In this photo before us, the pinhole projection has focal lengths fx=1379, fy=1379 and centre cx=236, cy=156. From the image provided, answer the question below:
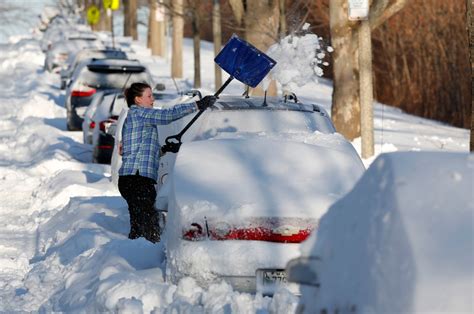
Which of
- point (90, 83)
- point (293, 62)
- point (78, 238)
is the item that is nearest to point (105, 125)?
point (293, 62)

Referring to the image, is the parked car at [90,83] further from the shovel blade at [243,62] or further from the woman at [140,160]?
the woman at [140,160]

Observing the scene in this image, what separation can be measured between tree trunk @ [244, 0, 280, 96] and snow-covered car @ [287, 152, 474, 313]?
1829cm

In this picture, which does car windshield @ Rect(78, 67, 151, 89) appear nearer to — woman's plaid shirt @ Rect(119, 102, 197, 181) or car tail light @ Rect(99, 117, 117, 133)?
car tail light @ Rect(99, 117, 117, 133)

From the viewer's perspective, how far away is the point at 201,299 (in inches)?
310

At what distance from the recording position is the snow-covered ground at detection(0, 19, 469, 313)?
8.09 m

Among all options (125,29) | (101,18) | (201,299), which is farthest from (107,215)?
(101,18)

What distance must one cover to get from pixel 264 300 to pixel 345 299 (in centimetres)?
284

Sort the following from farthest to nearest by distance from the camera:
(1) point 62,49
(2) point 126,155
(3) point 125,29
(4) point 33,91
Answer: (3) point 125,29, (1) point 62,49, (4) point 33,91, (2) point 126,155

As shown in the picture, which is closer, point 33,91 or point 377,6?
point 377,6

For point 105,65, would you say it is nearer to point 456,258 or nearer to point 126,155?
point 126,155

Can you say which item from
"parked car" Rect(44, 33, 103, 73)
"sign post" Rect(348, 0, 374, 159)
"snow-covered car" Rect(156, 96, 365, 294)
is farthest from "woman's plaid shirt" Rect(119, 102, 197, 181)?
"parked car" Rect(44, 33, 103, 73)

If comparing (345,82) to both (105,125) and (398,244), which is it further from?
(398,244)

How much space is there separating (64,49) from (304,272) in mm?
43624

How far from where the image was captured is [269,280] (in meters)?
8.19
